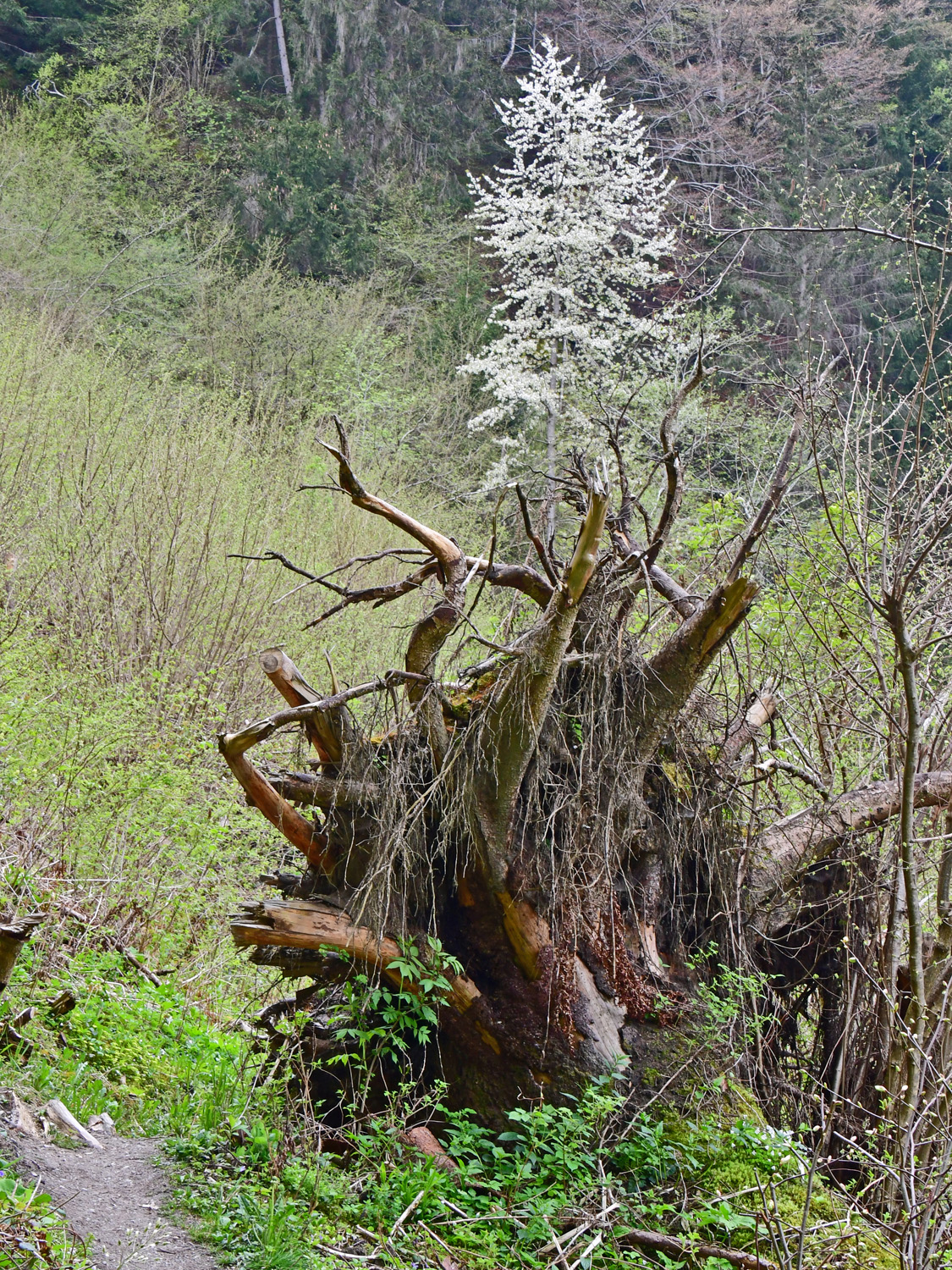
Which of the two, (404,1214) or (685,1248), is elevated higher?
(685,1248)

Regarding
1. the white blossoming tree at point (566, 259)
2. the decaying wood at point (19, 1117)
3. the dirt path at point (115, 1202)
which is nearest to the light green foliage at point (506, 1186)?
the dirt path at point (115, 1202)

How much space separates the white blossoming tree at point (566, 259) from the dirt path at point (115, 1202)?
16.8 meters

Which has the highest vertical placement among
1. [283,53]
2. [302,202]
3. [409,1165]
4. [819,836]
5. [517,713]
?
[283,53]

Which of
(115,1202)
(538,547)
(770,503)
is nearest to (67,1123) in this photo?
(115,1202)

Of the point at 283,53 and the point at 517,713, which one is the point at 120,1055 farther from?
the point at 283,53

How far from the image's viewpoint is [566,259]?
20812mm

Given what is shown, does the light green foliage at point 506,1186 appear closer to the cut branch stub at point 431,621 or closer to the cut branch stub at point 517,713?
the cut branch stub at point 517,713

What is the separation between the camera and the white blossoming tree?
19922mm

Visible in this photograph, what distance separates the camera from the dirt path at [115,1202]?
3238 mm

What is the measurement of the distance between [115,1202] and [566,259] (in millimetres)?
19851

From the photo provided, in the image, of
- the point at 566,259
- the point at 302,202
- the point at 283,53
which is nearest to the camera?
the point at 566,259

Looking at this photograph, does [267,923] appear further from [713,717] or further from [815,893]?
[815,893]

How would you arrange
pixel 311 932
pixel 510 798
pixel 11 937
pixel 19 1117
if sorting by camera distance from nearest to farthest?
pixel 11 937 < pixel 19 1117 < pixel 311 932 < pixel 510 798

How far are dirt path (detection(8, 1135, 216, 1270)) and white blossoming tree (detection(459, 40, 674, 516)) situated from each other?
55.0 feet
